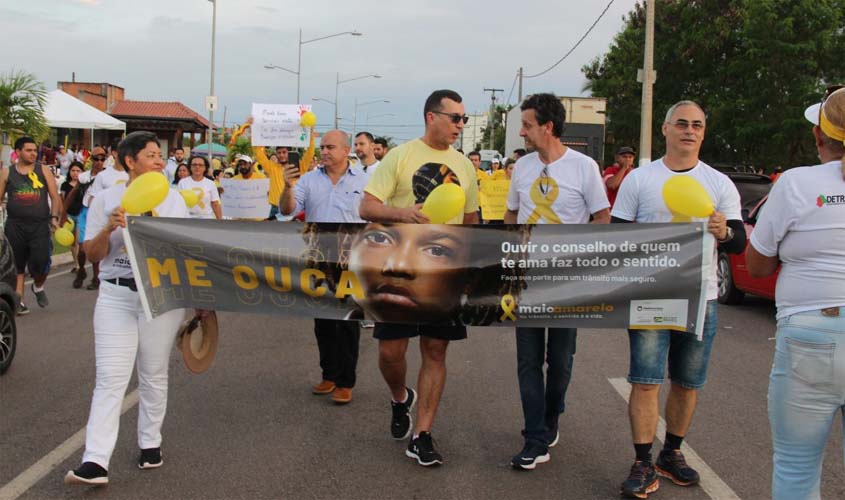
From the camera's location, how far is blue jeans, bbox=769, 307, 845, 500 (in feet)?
9.93

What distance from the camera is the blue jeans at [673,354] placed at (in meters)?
4.34

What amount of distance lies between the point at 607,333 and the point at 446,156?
4.78 meters

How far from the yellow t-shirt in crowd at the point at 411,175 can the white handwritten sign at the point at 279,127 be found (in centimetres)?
586

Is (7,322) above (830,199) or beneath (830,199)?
beneath

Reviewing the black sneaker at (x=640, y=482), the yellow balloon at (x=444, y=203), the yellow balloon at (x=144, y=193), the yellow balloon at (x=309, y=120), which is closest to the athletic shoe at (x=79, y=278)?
the yellow balloon at (x=309, y=120)

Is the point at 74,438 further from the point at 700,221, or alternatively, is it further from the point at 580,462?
the point at 700,221

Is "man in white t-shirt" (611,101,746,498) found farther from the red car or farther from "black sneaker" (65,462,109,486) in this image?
the red car

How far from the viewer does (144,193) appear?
4445mm

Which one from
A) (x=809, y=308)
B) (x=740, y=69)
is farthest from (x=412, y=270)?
(x=740, y=69)

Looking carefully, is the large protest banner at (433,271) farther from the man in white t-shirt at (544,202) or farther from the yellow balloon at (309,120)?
the yellow balloon at (309,120)

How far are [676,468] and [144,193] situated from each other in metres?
3.23

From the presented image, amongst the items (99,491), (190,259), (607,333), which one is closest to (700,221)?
(190,259)

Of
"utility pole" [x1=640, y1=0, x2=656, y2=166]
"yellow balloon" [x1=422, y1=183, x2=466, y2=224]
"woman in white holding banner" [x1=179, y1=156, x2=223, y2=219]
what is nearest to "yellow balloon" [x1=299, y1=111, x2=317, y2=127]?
"woman in white holding banner" [x1=179, y1=156, x2=223, y2=219]

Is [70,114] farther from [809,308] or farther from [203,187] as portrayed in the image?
[809,308]
